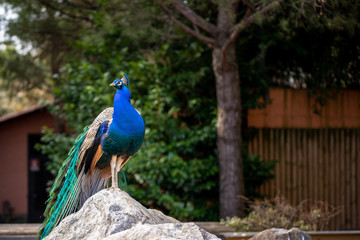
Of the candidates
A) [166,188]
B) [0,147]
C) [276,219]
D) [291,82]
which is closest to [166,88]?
[166,188]

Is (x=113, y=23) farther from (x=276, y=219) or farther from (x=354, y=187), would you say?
(x=354, y=187)

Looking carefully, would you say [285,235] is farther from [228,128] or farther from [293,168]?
[293,168]

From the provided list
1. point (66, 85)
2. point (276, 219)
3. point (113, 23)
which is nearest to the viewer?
point (276, 219)

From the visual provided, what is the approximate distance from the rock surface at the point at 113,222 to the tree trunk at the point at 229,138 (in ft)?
9.93

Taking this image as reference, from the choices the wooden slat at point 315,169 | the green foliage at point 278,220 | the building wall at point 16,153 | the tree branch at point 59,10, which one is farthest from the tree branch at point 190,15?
the building wall at point 16,153

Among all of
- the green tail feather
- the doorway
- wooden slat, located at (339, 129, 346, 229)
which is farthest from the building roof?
the green tail feather

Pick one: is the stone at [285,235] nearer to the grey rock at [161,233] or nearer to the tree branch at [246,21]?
the grey rock at [161,233]

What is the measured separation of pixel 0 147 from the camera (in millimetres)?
12195

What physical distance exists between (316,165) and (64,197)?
5067mm

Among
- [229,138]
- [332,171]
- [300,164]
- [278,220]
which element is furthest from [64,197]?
[332,171]

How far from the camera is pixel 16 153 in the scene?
12.3m

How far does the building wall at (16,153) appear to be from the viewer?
12172 mm

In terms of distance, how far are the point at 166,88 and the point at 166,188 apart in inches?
65.0

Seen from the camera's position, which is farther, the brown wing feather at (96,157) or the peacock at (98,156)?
the brown wing feather at (96,157)
